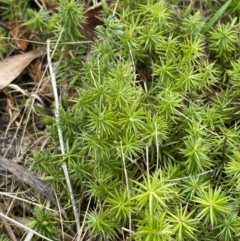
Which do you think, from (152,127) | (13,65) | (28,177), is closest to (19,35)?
(13,65)

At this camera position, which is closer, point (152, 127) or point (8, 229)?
point (152, 127)

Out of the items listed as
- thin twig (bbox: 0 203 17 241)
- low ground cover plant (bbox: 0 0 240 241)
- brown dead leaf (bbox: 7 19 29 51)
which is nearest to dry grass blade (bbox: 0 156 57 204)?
low ground cover plant (bbox: 0 0 240 241)

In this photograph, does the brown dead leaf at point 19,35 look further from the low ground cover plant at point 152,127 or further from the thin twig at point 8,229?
the thin twig at point 8,229

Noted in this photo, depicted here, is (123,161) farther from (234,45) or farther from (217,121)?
(234,45)

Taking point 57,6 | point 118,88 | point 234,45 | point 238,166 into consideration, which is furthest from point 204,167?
point 57,6

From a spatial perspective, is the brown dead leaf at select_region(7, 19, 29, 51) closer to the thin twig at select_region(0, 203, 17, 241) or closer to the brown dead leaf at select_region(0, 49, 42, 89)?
the brown dead leaf at select_region(0, 49, 42, 89)

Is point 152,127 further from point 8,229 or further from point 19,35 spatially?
point 19,35
